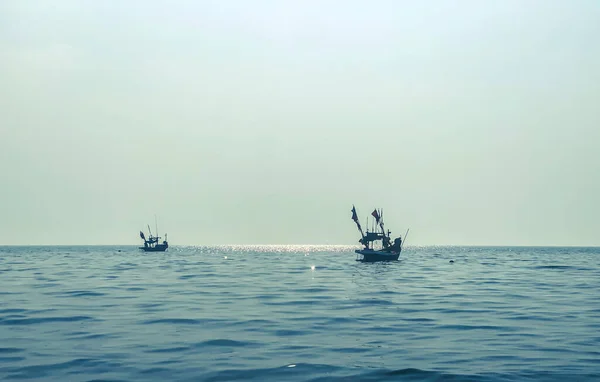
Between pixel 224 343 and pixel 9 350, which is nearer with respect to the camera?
pixel 9 350

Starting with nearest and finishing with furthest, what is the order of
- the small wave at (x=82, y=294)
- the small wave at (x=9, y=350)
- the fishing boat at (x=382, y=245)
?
the small wave at (x=9, y=350), the small wave at (x=82, y=294), the fishing boat at (x=382, y=245)

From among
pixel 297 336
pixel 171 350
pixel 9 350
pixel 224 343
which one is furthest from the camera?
pixel 297 336

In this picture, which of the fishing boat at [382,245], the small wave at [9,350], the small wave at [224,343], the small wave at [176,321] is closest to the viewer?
the small wave at [9,350]

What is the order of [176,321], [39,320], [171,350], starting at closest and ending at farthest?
[171,350] → [176,321] → [39,320]

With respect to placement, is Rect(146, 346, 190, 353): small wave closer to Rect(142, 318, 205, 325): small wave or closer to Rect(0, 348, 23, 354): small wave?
Rect(0, 348, 23, 354): small wave

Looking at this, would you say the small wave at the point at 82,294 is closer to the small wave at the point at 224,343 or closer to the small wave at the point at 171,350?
the small wave at the point at 224,343

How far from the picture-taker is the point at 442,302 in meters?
33.3

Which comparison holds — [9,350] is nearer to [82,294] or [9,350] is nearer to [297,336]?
[297,336]

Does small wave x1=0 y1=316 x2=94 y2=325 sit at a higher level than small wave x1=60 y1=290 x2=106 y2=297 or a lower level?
higher

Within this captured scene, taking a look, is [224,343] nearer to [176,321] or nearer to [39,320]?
[176,321]

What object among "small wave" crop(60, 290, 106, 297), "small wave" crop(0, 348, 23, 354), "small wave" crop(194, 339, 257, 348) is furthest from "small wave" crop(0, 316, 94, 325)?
"small wave" crop(60, 290, 106, 297)

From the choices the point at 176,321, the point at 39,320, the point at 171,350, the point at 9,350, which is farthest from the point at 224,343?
the point at 39,320

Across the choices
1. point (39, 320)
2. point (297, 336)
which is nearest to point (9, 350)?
point (39, 320)

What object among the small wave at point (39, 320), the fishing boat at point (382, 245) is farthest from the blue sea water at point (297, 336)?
the fishing boat at point (382, 245)
